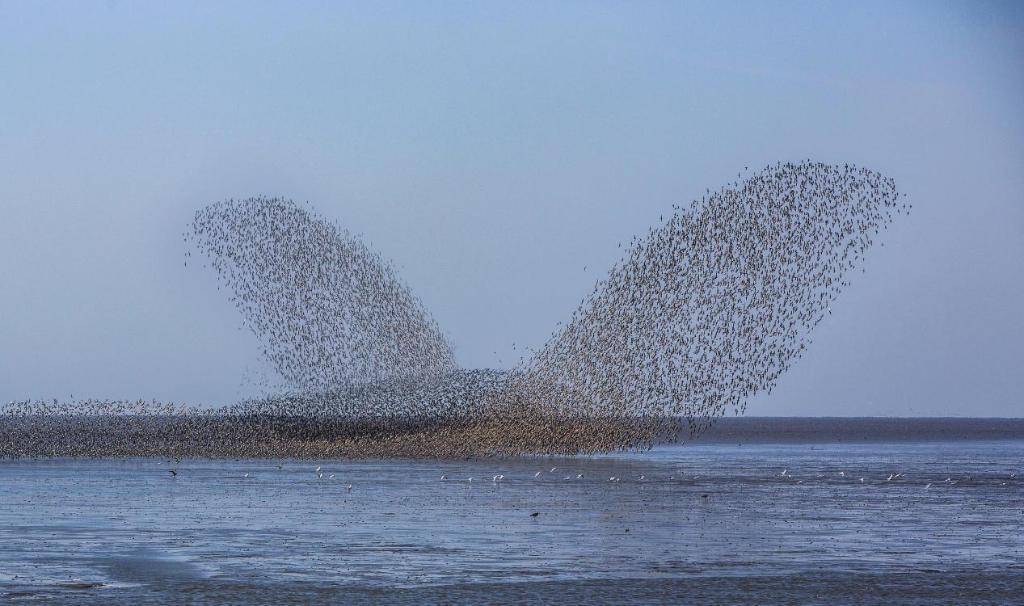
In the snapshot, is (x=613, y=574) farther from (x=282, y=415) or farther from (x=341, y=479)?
(x=282, y=415)

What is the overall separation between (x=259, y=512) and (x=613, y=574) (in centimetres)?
1512

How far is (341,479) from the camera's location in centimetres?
5456

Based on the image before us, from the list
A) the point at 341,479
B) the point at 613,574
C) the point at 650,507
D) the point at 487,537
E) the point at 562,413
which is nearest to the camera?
the point at 613,574

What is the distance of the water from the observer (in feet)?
80.2

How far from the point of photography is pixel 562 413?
63.3 m

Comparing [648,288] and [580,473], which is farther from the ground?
[648,288]

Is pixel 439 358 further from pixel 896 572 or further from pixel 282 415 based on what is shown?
pixel 896 572

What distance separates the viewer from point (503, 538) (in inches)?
1283

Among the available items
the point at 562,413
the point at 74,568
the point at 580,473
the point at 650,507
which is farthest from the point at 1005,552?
the point at 562,413

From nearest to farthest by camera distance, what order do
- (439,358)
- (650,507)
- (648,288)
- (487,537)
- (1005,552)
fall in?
(1005,552) → (487,537) → (650,507) → (648,288) → (439,358)

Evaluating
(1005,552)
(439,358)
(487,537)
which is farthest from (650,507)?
(439,358)

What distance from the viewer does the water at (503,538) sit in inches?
962

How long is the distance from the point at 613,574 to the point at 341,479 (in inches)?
1154

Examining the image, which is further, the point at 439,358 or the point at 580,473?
the point at 439,358
